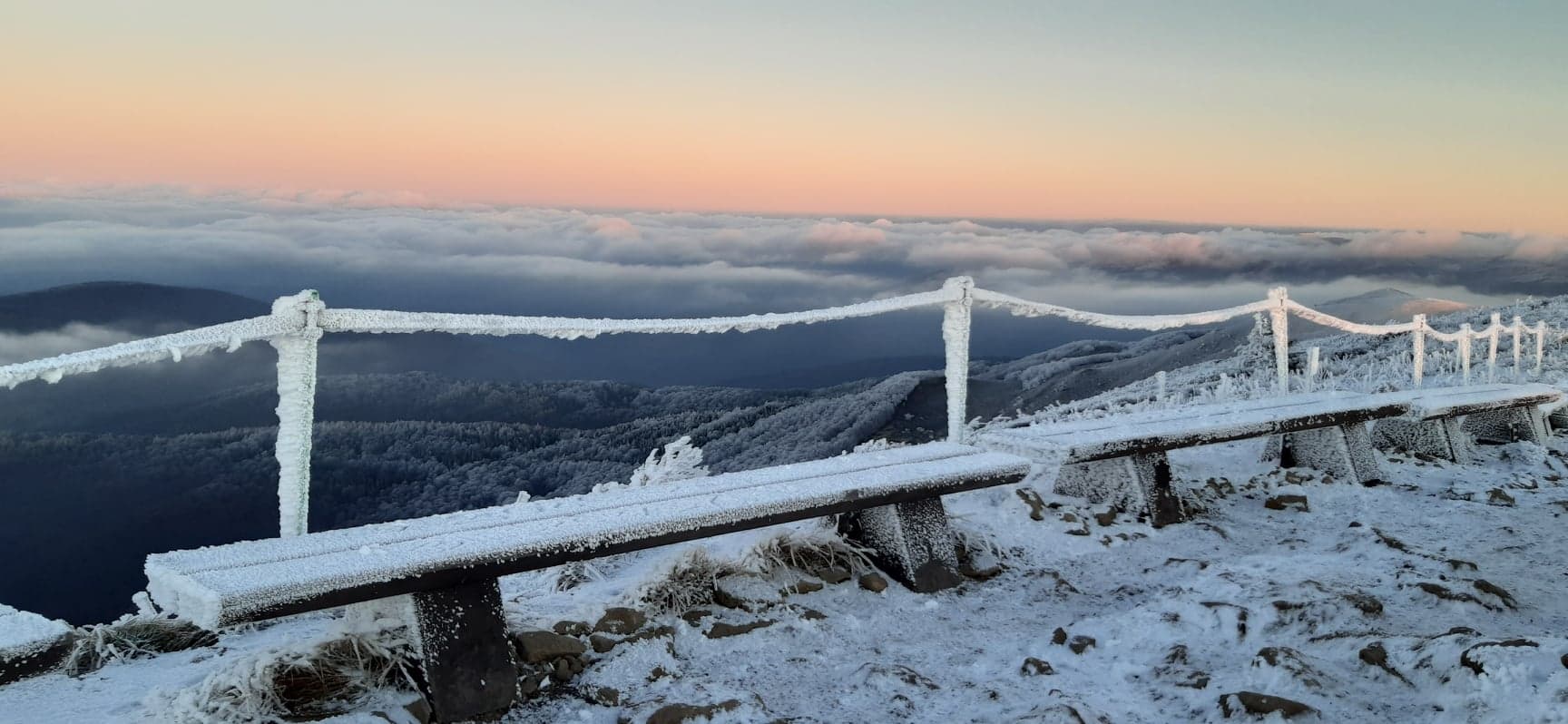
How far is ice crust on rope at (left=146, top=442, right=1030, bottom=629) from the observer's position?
2.54 meters

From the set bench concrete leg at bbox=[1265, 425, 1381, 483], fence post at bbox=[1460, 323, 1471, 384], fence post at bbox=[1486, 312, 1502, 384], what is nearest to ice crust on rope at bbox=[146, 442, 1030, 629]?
bench concrete leg at bbox=[1265, 425, 1381, 483]

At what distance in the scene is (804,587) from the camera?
378 cm

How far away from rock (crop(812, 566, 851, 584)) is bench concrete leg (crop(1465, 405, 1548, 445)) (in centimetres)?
591

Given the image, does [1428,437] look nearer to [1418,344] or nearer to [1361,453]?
[1361,453]

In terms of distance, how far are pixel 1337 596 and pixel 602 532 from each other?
2.50 metres

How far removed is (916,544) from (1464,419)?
5.56 metres

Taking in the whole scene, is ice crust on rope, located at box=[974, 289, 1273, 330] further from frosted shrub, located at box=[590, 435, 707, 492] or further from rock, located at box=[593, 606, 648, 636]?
rock, located at box=[593, 606, 648, 636]

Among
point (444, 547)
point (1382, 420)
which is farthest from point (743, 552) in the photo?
point (1382, 420)

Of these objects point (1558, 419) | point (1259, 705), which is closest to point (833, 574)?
point (1259, 705)

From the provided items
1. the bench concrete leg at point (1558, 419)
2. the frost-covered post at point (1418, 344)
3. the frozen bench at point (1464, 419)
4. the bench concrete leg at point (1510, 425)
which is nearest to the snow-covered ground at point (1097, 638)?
the frozen bench at point (1464, 419)

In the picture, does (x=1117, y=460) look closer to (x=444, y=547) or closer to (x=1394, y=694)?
(x=1394, y=694)

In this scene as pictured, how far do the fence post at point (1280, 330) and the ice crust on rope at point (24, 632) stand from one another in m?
6.37

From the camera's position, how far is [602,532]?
119 inches

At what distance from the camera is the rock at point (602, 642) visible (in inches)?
125
